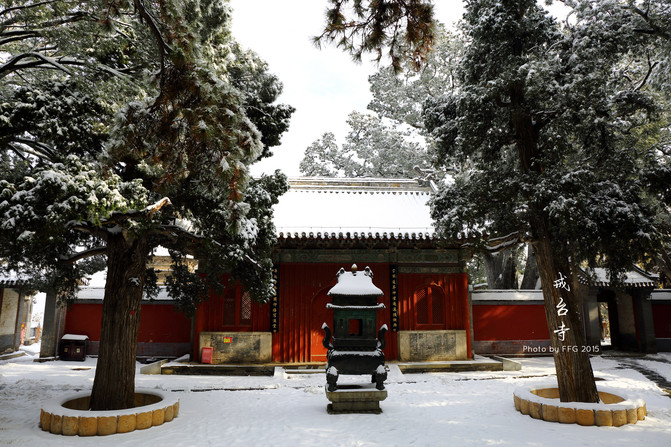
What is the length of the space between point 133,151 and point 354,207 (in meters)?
9.37

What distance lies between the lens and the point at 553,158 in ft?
24.4

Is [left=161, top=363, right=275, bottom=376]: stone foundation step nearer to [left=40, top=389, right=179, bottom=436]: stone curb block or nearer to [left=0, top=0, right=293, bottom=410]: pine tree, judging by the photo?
[left=0, top=0, right=293, bottom=410]: pine tree

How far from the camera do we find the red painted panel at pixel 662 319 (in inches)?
623

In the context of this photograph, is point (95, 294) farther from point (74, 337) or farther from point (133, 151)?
point (133, 151)

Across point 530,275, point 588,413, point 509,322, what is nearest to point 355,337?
point 588,413

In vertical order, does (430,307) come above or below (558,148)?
below

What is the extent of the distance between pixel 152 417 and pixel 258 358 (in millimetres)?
5642

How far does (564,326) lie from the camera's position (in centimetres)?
700

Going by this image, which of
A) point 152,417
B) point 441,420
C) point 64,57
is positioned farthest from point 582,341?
point 64,57

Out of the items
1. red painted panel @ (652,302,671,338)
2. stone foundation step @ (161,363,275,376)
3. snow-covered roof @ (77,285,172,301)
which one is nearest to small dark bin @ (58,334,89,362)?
snow-covered roof @ (77,285,172,301)

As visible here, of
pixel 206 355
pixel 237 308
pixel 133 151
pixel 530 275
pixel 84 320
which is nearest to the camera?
pixel 133 151

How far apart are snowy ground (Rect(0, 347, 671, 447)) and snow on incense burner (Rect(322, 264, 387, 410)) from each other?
64 centimetres

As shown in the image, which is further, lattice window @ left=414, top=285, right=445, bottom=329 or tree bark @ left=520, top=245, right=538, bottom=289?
tree bark @ left=520, top=245, right=538, bottom=289

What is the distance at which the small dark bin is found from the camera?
13734 mm
